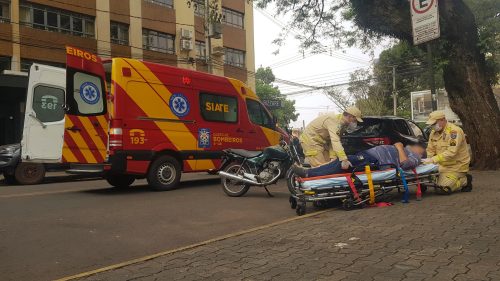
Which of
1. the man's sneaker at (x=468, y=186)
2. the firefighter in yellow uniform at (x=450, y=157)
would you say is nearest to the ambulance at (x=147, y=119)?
the firefighter in yellow uniform at (x=450, y=157)

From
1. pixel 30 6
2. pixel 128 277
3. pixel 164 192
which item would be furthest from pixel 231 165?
pixel 30 6

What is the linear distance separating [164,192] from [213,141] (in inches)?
75.8

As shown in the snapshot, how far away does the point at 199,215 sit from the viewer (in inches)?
279

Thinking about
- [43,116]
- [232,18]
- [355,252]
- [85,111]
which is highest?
[232,18]

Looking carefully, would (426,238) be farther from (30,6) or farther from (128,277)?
(30,6)

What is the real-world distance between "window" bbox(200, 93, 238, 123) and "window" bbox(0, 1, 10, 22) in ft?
48.2

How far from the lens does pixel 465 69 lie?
12344 mm

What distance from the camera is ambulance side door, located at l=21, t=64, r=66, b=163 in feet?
41.7

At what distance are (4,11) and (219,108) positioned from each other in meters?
15.1

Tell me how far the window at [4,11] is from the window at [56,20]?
548mm

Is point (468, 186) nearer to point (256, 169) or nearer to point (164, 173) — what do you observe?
point (256, 169)

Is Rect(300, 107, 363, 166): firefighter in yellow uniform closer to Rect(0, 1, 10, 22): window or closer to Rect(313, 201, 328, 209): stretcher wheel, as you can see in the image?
Rect(313, 201, 328, 209): stretcher wheel

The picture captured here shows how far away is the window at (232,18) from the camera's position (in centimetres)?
3242

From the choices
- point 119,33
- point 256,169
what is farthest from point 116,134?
point 119,33
